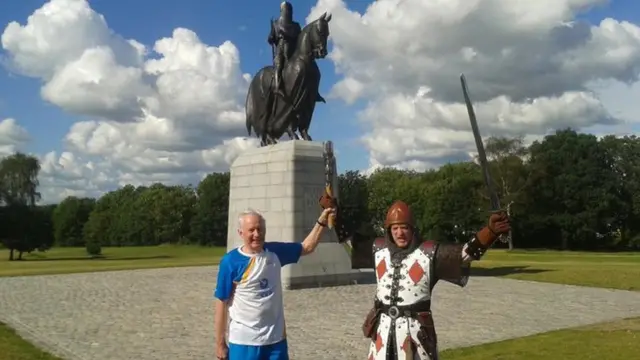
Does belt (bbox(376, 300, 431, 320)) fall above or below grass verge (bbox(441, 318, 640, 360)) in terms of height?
above

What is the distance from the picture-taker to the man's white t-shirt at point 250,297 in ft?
15.4

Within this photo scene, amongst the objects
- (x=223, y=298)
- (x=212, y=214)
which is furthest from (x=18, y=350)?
(x=212, y=214)

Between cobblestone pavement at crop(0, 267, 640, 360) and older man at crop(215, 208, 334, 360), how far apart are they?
4.49m

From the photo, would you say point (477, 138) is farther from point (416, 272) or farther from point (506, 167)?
point (506, 167)

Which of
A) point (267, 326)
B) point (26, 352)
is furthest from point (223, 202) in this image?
point (267, 326)

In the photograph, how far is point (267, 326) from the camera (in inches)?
187

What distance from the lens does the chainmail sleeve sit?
4492 mm

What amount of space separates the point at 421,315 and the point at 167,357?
225 inches

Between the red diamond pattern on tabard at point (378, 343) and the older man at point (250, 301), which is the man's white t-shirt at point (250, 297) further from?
the red diamond pattern on tabard at point (378, 343)

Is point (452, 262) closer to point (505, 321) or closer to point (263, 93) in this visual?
point (505, 321)

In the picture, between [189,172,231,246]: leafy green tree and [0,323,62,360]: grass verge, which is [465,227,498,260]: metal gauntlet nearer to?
[0,323,62,360]: grass verge

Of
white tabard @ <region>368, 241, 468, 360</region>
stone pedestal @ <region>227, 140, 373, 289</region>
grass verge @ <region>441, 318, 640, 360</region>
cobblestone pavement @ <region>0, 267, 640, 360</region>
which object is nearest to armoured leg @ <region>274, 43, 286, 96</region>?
stone pedestal @ <region>227, 140, 373, 289</region>

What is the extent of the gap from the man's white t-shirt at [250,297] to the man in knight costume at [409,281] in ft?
2.46

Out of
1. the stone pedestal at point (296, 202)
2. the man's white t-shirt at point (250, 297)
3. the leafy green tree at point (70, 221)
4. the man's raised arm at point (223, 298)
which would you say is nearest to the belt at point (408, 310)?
the man's white t-shirt at point (250, 297)
